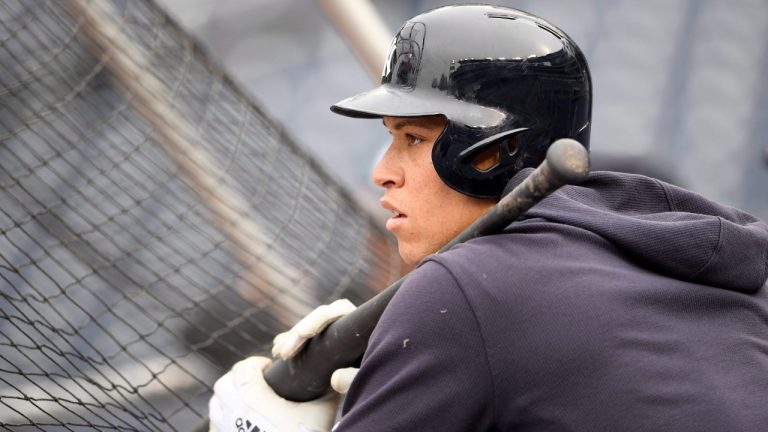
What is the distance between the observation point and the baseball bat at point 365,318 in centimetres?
111

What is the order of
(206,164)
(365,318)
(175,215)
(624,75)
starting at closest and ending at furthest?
(365,318) < (206,164) < (175,215) < (624,75)

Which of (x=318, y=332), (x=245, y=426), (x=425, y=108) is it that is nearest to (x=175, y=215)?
(x=245, y=426)

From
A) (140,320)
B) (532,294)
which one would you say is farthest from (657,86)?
(532,294)

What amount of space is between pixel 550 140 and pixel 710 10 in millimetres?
3872

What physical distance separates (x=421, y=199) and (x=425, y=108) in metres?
0.13

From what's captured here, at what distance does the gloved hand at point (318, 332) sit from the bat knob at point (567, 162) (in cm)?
53

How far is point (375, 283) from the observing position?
3.36 metres

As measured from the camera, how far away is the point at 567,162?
110 cm

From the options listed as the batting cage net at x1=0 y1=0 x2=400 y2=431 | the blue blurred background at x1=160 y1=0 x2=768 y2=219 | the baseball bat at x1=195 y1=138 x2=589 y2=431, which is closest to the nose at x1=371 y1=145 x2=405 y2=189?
the baseball bat at x1=195 y1=138 x2=589 y2=431

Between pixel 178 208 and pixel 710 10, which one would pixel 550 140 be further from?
pixel 710 10

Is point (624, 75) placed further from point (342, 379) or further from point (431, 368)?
point (431, 368)

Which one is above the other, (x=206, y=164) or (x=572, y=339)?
(x=572, y=339)

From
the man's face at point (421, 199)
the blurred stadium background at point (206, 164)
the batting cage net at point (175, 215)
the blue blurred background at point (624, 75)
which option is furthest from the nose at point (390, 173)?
the blue blurred background at point (624, 75)

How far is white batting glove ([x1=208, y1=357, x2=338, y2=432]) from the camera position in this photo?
1653 millimetres
